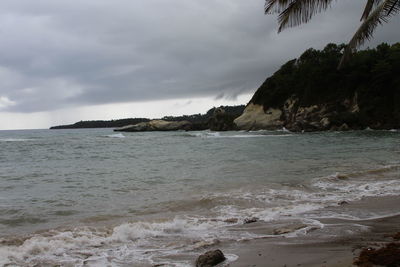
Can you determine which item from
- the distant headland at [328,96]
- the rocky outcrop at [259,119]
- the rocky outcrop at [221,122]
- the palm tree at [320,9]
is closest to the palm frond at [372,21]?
the palm tree at [320,9]

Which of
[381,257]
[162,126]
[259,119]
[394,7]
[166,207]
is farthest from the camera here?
[162,126]

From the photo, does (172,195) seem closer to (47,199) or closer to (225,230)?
(47,199)

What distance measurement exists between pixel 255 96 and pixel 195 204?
83.4 meters

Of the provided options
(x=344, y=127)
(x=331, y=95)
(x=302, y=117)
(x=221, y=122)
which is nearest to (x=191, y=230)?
(x=344, y=127)

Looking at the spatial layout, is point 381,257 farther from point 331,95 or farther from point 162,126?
point 162,126

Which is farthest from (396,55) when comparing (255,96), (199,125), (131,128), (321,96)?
(131,128)

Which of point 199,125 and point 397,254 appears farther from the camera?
point 199,125

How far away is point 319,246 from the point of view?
5961mm

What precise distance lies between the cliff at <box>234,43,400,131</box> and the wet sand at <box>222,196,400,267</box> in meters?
55.8

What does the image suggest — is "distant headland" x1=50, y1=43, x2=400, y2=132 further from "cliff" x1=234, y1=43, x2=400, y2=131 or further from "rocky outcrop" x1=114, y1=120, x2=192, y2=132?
"rocky outcrop" x1=114, y1=120, x2=192, y2=132

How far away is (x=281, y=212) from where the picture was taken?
9.02m

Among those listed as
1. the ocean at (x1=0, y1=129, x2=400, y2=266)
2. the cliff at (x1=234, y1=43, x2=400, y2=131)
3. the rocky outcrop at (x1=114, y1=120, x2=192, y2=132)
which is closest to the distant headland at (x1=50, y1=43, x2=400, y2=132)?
the cliff at (x1=234, y1=43, x2=400, y2=131)

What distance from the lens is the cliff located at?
2425 inches

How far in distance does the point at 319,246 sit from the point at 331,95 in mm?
69907
